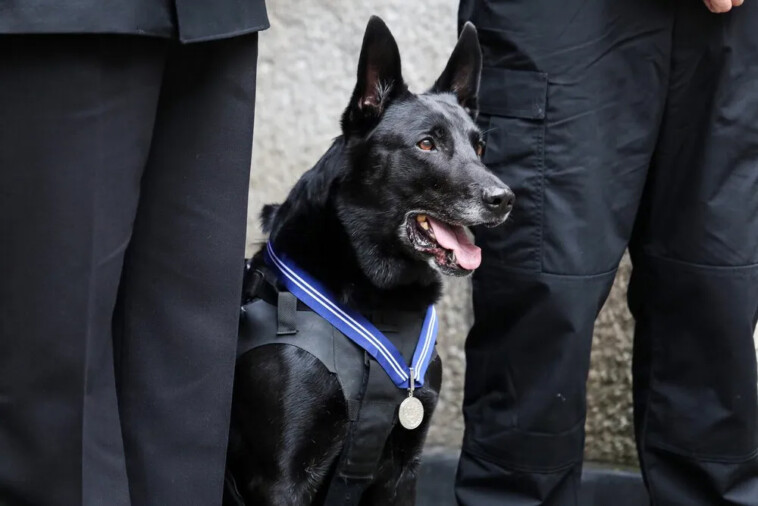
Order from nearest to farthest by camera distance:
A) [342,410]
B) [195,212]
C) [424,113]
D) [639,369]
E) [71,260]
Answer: [71,260] → [195,212] → [342,410] → [424,113] → [639,369]

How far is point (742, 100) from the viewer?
2.44 meters

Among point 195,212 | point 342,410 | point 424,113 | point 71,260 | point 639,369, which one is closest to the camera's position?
point 71,260

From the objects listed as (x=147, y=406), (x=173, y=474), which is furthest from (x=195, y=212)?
(x=173, y=474)

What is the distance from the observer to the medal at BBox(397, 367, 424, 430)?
228 centimetres

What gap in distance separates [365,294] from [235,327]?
0.43m

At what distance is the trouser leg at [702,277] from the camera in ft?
7.98

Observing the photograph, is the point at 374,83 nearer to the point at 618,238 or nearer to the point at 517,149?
the point at 517,149

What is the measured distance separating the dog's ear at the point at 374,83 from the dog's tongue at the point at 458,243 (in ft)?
0.87

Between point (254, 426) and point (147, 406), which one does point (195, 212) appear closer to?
point (147, 406)

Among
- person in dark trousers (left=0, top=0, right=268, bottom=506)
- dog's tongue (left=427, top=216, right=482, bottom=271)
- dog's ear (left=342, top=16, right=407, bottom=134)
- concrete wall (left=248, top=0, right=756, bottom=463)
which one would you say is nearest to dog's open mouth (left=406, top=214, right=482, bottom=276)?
dog's tongue (left=427, top=216, right=482, bottom=271)

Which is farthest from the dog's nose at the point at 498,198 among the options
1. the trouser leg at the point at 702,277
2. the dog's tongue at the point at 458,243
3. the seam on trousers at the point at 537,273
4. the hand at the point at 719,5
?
the hand at the point at 719,5

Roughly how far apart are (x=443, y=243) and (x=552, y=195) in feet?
0.90

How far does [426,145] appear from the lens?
238 centimetres

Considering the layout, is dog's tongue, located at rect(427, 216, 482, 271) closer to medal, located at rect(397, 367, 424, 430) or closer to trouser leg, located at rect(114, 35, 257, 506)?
medal, located at rect(397, 367, 424, 430)
